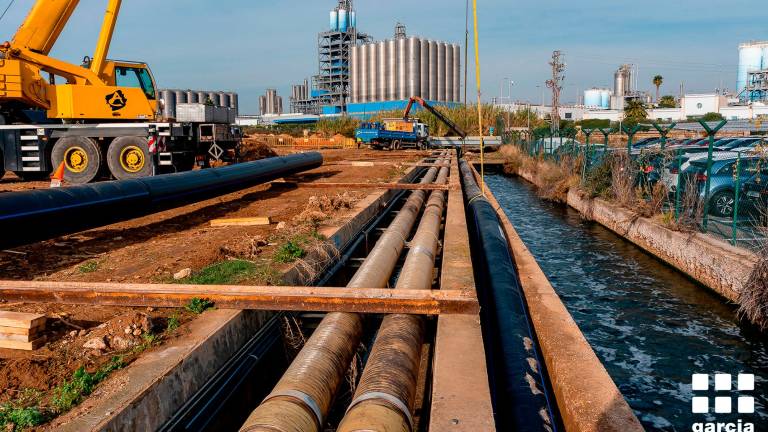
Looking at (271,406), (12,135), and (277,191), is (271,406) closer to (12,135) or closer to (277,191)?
(277,191)

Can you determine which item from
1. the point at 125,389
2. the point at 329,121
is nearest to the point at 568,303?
the point at 125,389

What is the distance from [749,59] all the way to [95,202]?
473 ft

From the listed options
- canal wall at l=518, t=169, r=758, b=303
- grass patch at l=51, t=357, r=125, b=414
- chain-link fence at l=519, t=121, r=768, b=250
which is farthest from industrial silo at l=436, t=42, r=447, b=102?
grass patch at l=51, t=357, r=125, b=414

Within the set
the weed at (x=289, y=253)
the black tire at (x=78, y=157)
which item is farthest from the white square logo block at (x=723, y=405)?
the black tire at (x=78, y=157)

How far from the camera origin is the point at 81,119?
658 inches

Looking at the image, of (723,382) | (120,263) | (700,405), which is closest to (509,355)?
(700,405)

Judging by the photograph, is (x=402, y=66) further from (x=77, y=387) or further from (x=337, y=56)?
(x=77, y=387)

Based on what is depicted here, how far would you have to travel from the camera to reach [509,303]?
589 centimetres

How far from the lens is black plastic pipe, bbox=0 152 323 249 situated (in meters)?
6.63

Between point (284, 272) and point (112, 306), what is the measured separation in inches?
69.1

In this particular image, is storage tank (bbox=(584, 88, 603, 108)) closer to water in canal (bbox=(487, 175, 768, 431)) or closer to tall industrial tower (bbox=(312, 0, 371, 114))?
tall industrial tower (bbox=(312, 0, 371, 114))

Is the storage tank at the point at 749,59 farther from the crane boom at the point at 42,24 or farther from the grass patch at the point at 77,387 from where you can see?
the grass patch at the point at 77,387

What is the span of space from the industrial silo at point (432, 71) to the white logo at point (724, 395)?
Answer: 113343 millimetres

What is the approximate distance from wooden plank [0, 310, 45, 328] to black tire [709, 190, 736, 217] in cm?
1192
